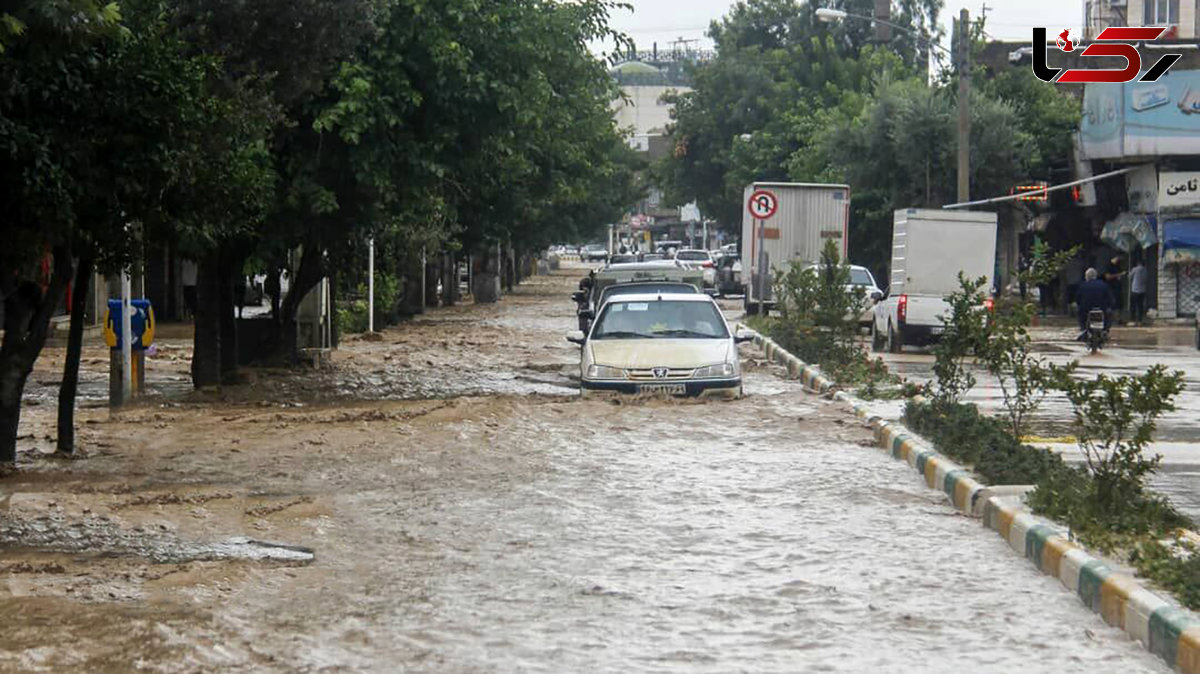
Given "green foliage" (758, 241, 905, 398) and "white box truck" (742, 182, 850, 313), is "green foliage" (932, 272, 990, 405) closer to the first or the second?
"green foliage" (758, 241, 905, 398)

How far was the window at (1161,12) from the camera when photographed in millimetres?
72062

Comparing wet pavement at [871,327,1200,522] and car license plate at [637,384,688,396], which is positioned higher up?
car license plate at [637,384,688,396]

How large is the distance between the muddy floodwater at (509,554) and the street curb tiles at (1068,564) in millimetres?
107

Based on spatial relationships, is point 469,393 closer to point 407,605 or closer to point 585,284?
point 585,284

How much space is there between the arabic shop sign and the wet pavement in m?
2.92

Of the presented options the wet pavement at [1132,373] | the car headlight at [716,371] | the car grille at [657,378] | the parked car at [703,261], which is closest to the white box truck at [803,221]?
the wet pavement at [1132,373]

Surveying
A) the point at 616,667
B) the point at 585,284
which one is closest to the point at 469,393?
the point at 585,284

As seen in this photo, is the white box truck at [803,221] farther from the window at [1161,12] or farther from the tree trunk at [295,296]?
the window at [1161,12]

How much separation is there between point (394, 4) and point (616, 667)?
12906 millimetres

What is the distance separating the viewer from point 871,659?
7.47 meters

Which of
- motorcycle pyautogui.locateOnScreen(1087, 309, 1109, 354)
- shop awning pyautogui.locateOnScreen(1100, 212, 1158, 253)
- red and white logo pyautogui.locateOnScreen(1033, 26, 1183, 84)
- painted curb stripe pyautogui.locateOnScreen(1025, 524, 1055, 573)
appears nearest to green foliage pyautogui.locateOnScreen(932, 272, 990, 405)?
painted curb stripe pyautogui.locateOnScreen(1025, 524, 1055, 573)

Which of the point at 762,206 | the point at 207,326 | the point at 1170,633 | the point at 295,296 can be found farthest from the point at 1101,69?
the point at 1170,633

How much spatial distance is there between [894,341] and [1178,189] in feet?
37.7

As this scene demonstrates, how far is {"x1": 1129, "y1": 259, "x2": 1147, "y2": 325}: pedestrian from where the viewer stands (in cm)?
3909
